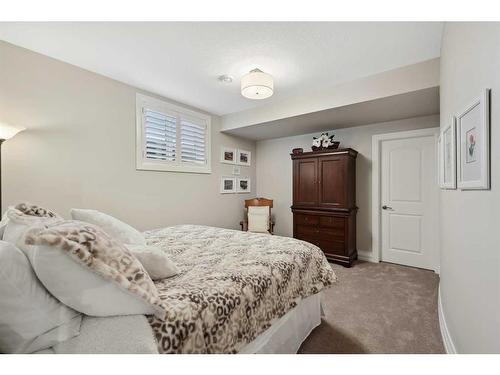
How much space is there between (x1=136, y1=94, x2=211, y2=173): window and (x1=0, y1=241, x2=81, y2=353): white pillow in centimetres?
236

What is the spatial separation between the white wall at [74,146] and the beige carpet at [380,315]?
242cm

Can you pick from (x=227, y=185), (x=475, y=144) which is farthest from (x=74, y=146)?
(x=475, y=144)

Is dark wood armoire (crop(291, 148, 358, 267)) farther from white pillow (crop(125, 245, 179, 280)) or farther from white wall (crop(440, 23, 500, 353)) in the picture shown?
white pillow (crop(125, 245, 179, 280))

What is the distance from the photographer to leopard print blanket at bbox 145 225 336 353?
3.04 feet

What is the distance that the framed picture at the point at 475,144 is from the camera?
0.93 meters

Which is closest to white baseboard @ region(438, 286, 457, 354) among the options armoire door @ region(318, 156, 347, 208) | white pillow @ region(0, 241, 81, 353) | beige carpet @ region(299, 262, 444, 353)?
beige carpet @ region(299, 262, 444, 353)

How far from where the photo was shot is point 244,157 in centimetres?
461

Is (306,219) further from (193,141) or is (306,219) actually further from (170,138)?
(170,138)

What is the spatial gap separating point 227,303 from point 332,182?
9.53ft
